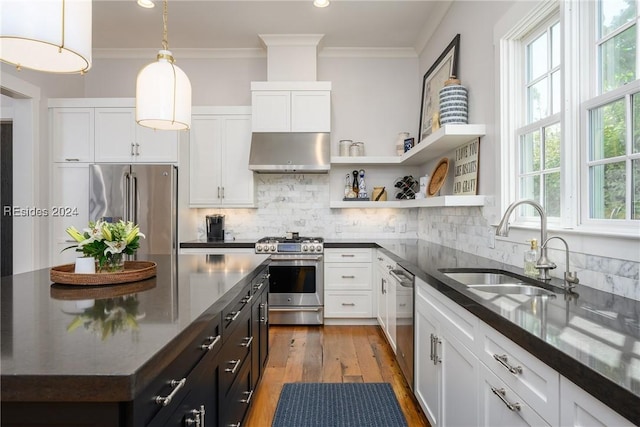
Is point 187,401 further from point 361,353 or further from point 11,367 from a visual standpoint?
point 361,353

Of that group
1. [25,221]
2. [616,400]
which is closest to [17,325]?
[616,400]

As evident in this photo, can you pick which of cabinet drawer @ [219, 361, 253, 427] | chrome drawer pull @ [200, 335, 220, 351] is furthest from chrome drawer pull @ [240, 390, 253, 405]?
chrome drawer pull @ [200, 335, 220, 351]

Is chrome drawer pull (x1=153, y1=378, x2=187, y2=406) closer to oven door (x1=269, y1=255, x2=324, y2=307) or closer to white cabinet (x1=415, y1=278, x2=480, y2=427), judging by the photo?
white cabinet (x1=415, y1=278, x2=480, y2=427)

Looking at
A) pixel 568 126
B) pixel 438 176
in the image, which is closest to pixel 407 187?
pixel 438 176

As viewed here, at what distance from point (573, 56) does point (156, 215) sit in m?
3.63

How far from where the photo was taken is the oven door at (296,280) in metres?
3.67

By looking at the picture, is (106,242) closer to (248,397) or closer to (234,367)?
(234,367)

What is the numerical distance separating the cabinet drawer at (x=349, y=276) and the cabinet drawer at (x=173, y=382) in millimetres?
2482

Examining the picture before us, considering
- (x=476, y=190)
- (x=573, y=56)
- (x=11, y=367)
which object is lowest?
(x=11, y=367)

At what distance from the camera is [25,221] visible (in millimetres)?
3607

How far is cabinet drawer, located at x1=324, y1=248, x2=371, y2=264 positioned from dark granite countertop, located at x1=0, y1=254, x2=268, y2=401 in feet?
7.12

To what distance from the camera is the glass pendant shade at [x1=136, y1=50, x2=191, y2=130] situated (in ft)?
5.77

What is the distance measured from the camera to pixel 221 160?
13.0 feet

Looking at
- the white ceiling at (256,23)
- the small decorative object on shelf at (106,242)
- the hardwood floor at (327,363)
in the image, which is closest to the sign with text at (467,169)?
the white ceiling at (256,23)
